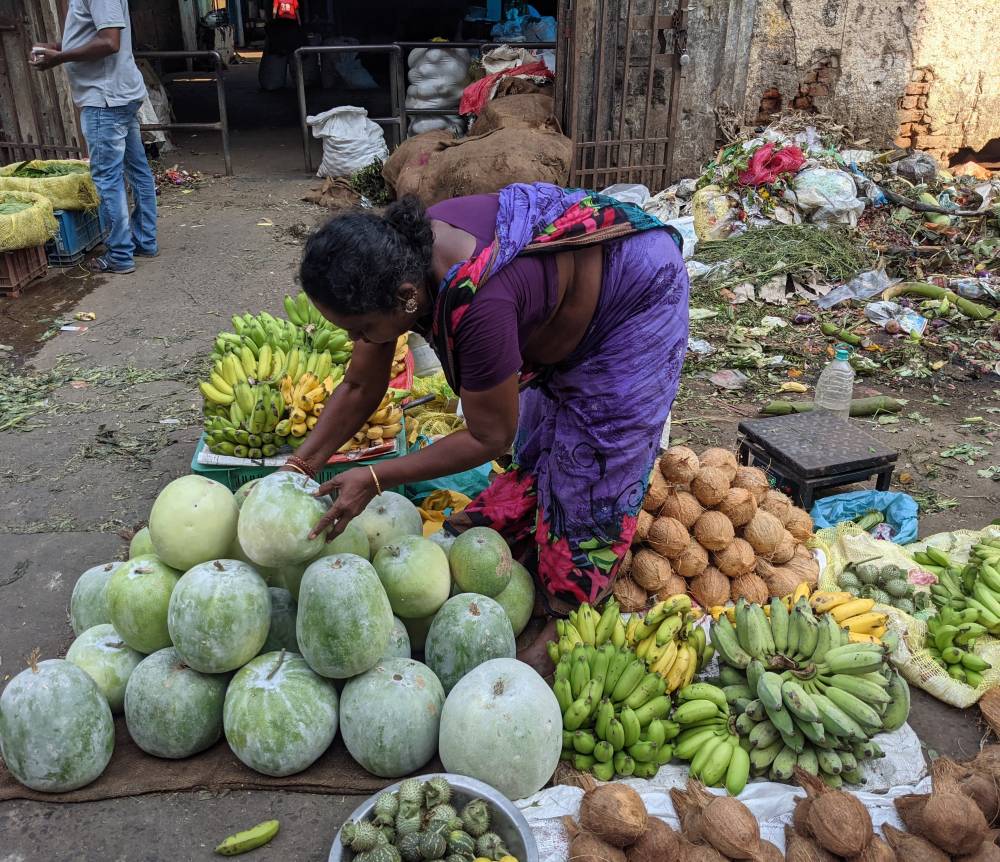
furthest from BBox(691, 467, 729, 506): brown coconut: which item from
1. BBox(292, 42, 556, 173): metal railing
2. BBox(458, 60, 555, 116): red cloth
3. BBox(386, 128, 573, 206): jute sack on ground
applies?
BBox(292, 42, 556, 173): metal railing

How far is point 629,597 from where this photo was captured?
3193 millimetres

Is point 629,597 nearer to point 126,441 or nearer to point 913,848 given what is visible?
point 913,848

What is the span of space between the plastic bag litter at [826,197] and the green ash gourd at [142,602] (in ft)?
21.8

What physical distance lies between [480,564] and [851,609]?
1350 mm

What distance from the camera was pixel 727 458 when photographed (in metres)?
3.49

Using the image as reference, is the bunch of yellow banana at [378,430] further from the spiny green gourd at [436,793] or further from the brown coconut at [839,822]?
the brown coconut at [839,822]

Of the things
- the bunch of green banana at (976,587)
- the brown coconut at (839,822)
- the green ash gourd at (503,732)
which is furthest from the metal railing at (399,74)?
the brown coconut at (839,822)

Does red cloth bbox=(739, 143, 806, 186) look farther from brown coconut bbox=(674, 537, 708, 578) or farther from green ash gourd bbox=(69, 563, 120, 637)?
green ash gourd bbox=(69, 563, 120, 637)

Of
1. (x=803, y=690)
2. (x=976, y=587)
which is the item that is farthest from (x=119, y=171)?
(x=976, y=587)

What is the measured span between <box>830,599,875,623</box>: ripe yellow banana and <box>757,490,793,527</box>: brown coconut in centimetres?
50

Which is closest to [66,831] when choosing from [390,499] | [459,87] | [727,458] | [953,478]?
[390,499]

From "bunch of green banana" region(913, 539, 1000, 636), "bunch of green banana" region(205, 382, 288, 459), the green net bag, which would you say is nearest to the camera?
"bunch of green banana" region(913, 539, 1000, 636)

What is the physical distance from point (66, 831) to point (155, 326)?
458cm

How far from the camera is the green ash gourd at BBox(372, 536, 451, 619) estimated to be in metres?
2.66
